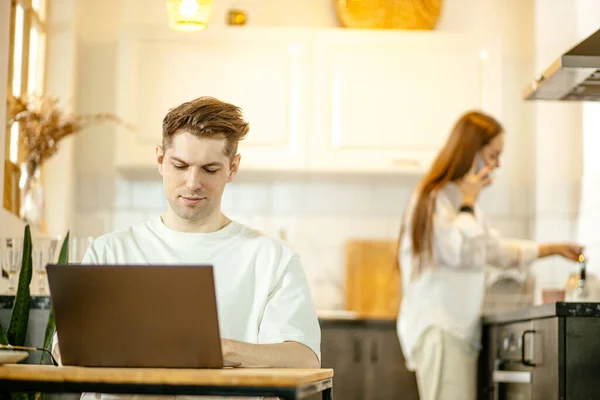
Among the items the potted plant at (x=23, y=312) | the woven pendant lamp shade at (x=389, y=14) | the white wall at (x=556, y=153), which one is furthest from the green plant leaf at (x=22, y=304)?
the white wall at (x=556, y=153)

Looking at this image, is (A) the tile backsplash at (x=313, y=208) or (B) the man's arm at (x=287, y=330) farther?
(A) the tile backsplash at (x=313, y=208)

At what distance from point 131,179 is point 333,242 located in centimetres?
109

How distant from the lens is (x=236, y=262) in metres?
2.00

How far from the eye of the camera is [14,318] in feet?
8.91

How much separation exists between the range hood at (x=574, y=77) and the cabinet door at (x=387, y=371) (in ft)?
4.53

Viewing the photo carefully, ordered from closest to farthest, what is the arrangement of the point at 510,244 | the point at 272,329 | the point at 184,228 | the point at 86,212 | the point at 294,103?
the point at 272,329 → the point at 184,228 → the point at 510,244 → the point at 294,103 → the point at 86,212

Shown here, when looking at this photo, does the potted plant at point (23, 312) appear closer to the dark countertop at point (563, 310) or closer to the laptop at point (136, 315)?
the laptop at point (136, 315)

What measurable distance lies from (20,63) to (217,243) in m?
2.46

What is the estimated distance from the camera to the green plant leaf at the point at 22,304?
2686 millimetres

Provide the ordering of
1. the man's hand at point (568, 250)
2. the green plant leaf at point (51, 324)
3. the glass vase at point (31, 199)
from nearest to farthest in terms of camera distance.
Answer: the green plant leaf at point (51, 324) < the glass vase at point (31, 199) < the man's hand at point (568, 250)

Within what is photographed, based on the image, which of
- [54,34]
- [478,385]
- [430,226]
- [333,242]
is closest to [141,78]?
[54,34]

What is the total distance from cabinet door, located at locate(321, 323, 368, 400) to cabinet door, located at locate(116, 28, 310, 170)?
0.87m

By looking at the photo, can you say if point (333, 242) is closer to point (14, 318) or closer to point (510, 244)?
point (510, 244)

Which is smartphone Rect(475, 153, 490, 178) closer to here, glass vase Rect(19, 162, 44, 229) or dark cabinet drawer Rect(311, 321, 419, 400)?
dark cabinet drawer Rect(311, 321, 419, 400)
